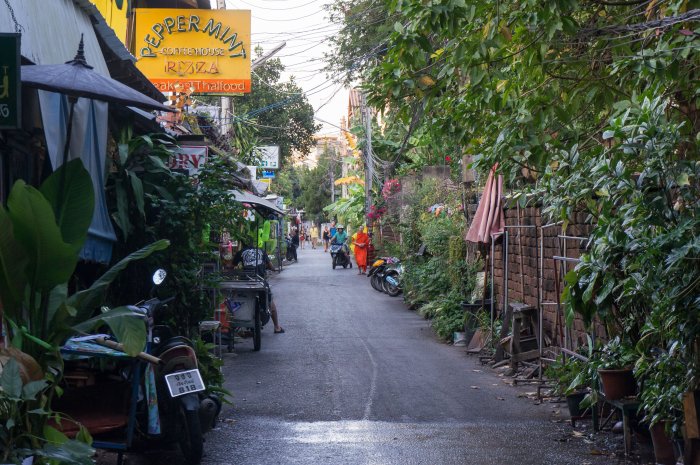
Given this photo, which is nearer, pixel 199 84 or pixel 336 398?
pixel 336 398

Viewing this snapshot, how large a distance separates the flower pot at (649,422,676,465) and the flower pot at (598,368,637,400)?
0.63 meters

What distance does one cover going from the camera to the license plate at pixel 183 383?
651 centimetres

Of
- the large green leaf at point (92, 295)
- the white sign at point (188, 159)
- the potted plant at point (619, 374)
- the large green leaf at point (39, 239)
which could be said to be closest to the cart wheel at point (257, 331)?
the white sign at point (188, 159)

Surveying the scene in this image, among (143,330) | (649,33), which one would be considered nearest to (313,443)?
(143,330)

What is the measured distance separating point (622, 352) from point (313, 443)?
2905mm

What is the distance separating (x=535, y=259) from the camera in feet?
39.4

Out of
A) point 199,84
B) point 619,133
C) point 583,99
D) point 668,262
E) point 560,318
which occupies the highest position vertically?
point 199,84

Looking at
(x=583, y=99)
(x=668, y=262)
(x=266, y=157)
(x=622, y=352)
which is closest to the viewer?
(x=668, y=262)

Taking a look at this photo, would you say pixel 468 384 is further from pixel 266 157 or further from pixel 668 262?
pixel 266 157

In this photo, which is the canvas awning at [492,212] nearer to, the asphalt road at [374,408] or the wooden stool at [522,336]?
the wooden stool at [522,336]

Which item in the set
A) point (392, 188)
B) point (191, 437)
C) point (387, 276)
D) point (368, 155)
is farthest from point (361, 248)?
point (191, 437)

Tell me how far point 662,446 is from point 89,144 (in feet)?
18.4

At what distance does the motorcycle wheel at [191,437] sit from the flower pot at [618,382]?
352 cm

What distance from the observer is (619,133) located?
6.27 m
